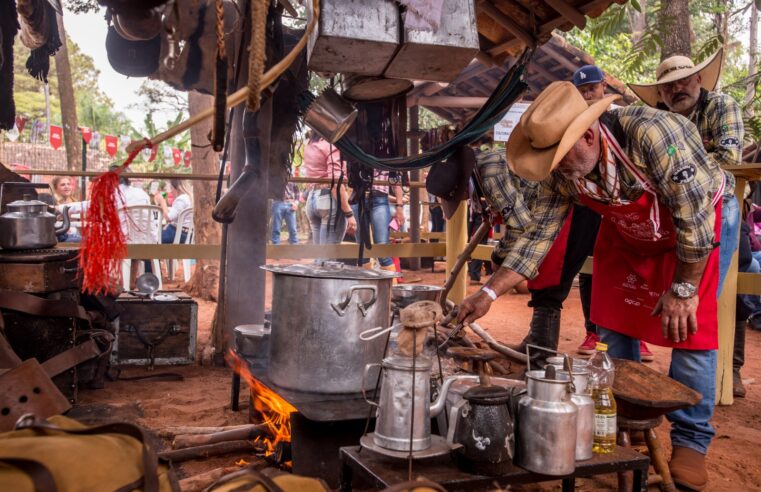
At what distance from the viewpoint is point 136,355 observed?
4.91 m

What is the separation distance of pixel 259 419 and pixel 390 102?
93.3 inches

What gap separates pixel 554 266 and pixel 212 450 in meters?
2.78

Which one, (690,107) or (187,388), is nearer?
(690,107)

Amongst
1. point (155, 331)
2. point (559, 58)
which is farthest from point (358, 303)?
point (559, 58)

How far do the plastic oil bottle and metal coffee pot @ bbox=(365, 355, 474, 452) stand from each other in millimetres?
673

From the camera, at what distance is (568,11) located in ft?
12.9

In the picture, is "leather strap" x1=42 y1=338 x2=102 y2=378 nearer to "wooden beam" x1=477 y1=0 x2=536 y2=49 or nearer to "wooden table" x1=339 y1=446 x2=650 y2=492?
"wooden table" x1=339 y1=446 x2=650 y2=492

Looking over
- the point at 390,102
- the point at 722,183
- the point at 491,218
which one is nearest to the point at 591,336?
the point at 491,218

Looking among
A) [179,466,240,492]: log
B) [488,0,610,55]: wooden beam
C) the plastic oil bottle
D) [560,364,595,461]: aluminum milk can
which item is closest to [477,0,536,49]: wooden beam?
[488,0,610,55]: wooden beam

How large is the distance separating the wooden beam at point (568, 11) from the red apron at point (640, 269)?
144cm

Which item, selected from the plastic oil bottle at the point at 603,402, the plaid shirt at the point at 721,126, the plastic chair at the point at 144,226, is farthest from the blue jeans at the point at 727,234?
the plastic chair at the point at 144,226

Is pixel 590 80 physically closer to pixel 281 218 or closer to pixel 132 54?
pixel 132 54

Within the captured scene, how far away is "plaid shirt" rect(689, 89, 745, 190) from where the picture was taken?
380 cm

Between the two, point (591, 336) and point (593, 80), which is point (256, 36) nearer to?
point (593, 80)
